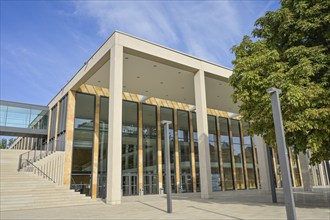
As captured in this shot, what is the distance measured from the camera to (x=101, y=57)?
16953mm

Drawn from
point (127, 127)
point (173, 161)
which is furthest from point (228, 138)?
point (127, 127)

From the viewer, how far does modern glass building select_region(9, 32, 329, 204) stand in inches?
646

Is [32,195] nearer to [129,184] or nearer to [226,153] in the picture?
[129,184]

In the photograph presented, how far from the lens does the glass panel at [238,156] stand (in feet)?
98.8

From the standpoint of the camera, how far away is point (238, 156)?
31281 millimetres

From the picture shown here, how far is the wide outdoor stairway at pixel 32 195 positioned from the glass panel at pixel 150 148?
329 inches

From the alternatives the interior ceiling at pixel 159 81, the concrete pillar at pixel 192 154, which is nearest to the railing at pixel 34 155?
the interior ceiling at pixel 159 81

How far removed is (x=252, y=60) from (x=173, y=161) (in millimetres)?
15862

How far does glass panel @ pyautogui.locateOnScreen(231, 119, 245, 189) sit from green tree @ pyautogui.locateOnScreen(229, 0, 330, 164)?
19.3 meters

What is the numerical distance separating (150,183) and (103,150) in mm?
5219

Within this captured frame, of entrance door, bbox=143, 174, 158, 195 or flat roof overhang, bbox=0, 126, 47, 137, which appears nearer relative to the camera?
entrance door, bbox=143, 174, 158, 195

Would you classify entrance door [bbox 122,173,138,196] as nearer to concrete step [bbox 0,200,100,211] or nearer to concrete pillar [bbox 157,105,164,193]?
concrete pillar [bbox 157,105,164,193]

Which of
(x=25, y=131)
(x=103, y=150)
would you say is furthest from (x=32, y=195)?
(x=25, y=131)

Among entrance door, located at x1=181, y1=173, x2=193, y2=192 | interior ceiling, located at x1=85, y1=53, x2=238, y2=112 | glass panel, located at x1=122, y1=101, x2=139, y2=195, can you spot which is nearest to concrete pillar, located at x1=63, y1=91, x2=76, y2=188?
interior ceiling, located at x1=85, y1=53, x2=238, y2=112
